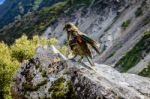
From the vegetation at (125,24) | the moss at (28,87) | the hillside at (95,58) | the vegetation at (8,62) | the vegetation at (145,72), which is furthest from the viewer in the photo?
the vegetation at (125,24)

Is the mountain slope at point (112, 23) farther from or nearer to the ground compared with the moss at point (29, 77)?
nearer to the ground

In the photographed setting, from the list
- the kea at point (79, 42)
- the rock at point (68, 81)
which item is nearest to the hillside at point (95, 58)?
the rock at point (68, 81)

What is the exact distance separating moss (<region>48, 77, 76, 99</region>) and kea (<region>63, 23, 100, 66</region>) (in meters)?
1.76

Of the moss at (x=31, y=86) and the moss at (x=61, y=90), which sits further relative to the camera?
the moss at (x=31, y=86)

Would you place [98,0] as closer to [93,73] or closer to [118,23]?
[118,23]

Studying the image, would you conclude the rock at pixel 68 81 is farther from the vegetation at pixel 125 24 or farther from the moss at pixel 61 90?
the vegetation at pixel 125 24

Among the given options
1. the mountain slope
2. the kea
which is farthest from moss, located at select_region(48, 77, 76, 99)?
the mountain slope

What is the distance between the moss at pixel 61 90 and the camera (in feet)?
69.7

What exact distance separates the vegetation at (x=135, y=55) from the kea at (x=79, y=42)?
172 ft

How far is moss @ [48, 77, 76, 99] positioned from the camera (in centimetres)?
2125

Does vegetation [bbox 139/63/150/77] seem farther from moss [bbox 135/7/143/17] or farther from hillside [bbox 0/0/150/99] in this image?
moss [bbox 135/7/143/17]

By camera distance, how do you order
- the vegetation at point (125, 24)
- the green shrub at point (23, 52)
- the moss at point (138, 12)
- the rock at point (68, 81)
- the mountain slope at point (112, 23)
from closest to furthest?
the rock at point (68, 81)
the green shrub at point (23, 52)
the mountain slope at point (112, 23)
the moss at point (138, 12)
the vegetation at point (125, 24)

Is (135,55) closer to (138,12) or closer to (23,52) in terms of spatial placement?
(23,52)

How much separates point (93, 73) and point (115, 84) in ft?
4.91
